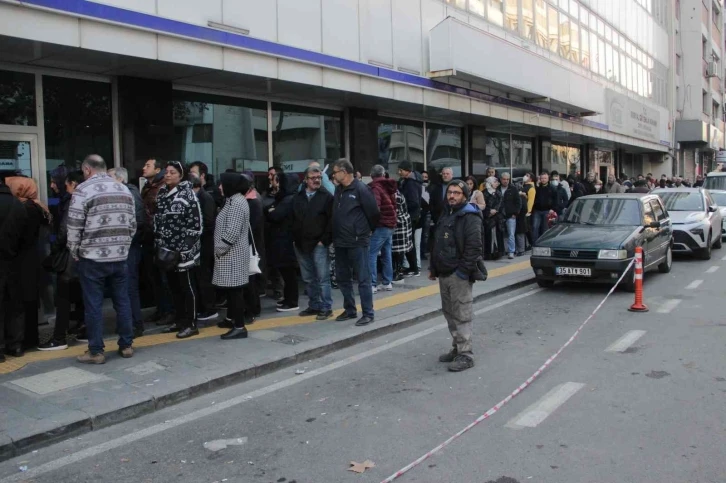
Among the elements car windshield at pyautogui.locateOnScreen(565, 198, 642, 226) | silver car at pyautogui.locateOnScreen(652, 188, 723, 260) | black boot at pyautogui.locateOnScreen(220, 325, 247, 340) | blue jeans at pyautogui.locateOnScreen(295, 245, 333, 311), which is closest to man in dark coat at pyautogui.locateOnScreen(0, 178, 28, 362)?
black boot at pyautogui.locateOnScreen(220, 325, 247, 340)

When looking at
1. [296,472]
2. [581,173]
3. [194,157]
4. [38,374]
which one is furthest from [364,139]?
[581,173]

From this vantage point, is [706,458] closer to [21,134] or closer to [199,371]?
[199,371]

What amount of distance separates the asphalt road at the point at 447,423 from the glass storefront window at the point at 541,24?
1367cm

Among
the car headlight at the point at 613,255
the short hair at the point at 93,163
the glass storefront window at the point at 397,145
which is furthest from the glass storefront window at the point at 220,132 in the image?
the car headlight at the point at 613,255

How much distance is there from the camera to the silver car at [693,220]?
14.3 meters

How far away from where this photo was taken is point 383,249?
10.3 metres

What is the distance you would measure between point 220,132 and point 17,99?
3.32m

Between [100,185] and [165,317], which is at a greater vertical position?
[100,185]

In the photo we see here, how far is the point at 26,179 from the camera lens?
21.7 ft

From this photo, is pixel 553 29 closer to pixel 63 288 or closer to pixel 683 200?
pixel 683 200

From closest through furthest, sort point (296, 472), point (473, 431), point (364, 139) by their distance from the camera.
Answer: point (296, 472) < point (473, 431) < point (364, 139)

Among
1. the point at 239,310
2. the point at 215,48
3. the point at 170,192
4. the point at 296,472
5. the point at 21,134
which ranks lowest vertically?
the point at 296,472

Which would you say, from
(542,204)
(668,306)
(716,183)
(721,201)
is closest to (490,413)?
(668,306)

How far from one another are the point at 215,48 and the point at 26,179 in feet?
11.8
